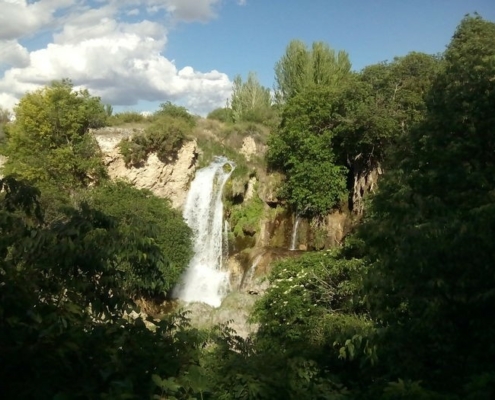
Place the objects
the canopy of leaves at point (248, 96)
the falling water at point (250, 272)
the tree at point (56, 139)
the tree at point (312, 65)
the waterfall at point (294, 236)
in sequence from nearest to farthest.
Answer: the falling water at point (250, 272) < the waterfall at point (294, 236) < the tree at point (56, 139) < the tree at point (312, 65) < the canopy of leaves at point (248, 96)

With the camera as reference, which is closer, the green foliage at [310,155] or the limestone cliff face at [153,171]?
the green foliage at [310,155]

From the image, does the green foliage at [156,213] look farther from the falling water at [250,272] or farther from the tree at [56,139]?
the falling water at [250,272]

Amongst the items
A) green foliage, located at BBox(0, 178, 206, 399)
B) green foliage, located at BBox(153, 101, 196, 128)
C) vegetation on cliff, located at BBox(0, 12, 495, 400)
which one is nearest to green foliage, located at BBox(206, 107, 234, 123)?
green foliage, located at BBox(153, 101, 196, 128)

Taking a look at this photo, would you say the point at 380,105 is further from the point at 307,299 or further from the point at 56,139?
the point at 56,139

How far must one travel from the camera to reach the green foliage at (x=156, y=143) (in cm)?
2444

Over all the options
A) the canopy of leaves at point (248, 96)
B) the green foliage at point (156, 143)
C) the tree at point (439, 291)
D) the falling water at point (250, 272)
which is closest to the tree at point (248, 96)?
the canopy of leaves at point (248, 96)

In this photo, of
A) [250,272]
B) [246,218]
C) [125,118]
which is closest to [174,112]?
[125,118]

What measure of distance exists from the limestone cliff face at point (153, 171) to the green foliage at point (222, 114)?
47.8 ft

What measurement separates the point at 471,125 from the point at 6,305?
7.05 m

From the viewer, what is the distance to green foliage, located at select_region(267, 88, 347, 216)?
75.4 ft

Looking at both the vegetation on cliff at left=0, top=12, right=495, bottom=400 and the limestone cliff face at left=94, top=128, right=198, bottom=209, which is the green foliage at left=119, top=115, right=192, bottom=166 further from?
the vegetation on cliff at left=0, top=12, right=495, bottom=400

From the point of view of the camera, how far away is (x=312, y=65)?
34219 mm

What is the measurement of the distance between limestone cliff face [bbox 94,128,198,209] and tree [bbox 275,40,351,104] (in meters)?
11.3

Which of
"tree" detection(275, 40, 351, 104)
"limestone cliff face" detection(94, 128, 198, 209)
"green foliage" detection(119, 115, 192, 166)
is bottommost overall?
"limestone cliff face" detection(94, 128, 198, 209)
